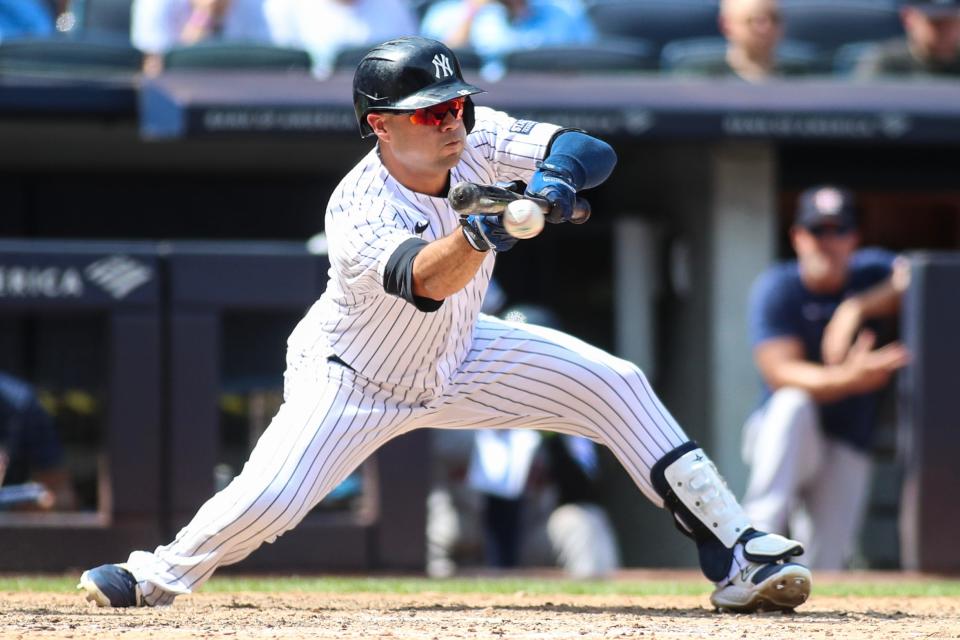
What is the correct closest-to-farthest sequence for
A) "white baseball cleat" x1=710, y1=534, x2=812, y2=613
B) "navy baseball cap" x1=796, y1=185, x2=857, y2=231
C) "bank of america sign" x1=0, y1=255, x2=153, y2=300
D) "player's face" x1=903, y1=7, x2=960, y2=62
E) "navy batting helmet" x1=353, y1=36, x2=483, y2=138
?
1. "navy batting helmet" x1=353, y1=36, x2=483, y2=138
2. "white baseball cleat" x1=710, y1=534, x2=812, y2=613
3. "bank of america sign" x1=0, y1=255, x2=153, y2=300
4. "navy baseball cap" x1=796, y1=185, x2=857, y2=231
5. "player's face" x1=903, y1=7, x2=960, y2=62

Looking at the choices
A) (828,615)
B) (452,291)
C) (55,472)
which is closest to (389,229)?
(452,291)

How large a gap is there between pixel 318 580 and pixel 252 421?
77cm

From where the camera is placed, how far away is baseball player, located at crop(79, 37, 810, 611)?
11.3ft

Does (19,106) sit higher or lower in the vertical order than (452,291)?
higher

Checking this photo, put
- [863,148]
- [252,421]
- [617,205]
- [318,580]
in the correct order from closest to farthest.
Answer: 1. [318,580]
2. [252,421]
3. [863,148]
4. [617,205]

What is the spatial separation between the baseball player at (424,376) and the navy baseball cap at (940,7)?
4.30 metres

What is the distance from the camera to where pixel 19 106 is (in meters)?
6.77

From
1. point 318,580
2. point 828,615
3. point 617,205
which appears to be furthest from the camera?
point 617,205

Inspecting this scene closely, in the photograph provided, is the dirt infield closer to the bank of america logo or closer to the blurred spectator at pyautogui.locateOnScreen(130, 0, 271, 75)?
the bank of america logo

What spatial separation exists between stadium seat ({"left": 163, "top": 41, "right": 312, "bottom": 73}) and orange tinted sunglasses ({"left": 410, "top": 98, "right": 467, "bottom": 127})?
3622mm

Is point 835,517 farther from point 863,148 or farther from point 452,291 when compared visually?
point 452,291

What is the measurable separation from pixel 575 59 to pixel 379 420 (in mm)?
3900

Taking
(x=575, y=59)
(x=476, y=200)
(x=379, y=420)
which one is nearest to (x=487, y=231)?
(x=476, y=200)

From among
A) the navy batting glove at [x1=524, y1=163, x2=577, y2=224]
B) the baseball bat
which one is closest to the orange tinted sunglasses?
the navy batting glove at [x1=524, y1=163, x2=577, y2=224]
